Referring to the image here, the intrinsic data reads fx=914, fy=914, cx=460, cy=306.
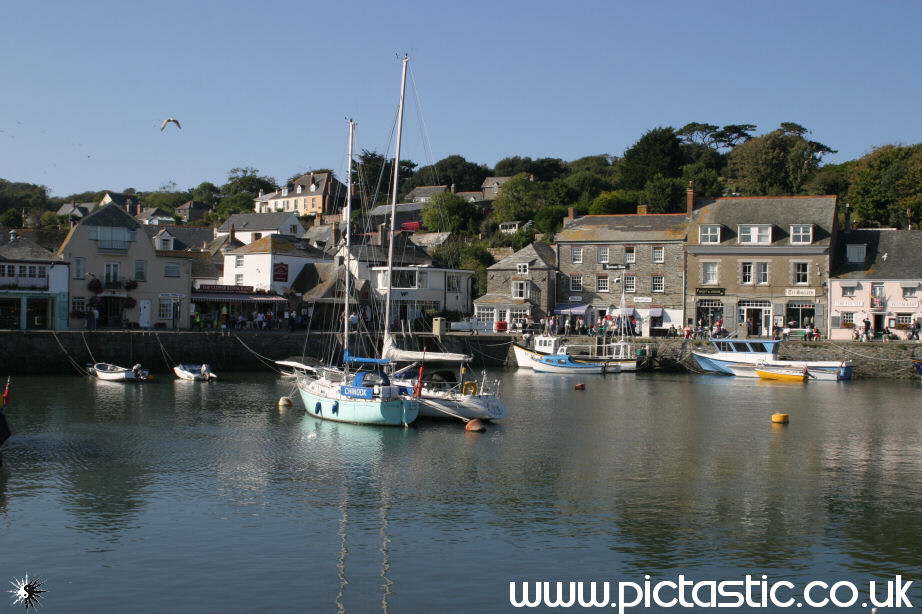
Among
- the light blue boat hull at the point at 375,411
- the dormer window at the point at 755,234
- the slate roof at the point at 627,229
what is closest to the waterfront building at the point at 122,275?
the slate roof at the point at 627,229

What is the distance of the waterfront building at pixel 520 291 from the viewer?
7800 cm

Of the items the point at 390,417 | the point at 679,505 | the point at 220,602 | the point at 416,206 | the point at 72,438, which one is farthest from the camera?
the point at 416,206

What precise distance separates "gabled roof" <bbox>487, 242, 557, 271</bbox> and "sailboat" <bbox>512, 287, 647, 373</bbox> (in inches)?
367

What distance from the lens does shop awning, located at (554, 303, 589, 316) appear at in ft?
254

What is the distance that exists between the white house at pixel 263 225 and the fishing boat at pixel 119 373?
5943cm

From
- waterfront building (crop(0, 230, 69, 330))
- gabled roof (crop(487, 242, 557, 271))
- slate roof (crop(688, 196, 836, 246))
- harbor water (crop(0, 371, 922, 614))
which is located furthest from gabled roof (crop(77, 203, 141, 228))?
slate roof (crop(688, 196, 836, 246))

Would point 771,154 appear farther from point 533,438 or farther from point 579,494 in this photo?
point 579,494

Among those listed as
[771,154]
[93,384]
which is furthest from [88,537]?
[771,154]

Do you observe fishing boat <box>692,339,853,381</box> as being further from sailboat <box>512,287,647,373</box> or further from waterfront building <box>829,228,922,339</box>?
waterfront building <box>829,228,922,339</box>

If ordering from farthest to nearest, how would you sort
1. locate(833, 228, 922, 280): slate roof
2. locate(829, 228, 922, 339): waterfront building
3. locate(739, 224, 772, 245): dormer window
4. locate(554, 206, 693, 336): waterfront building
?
locate(554, 206, 693, 336): waterfront building, locate(739, 224, 772, 245): dormer window, locate(833, 228, 922, 280): slate roof, locate(829, 228, 922, 339): waterfront building

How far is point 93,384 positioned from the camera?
52.3m

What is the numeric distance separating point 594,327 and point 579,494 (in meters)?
49.4

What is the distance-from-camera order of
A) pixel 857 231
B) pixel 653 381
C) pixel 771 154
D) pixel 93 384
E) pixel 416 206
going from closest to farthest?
1. pixel 93 384
2. pixel 653 381
3. pixel 857 231
4. pixel 771 154
5. pixel 416 206

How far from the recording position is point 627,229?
78812 millimetres
